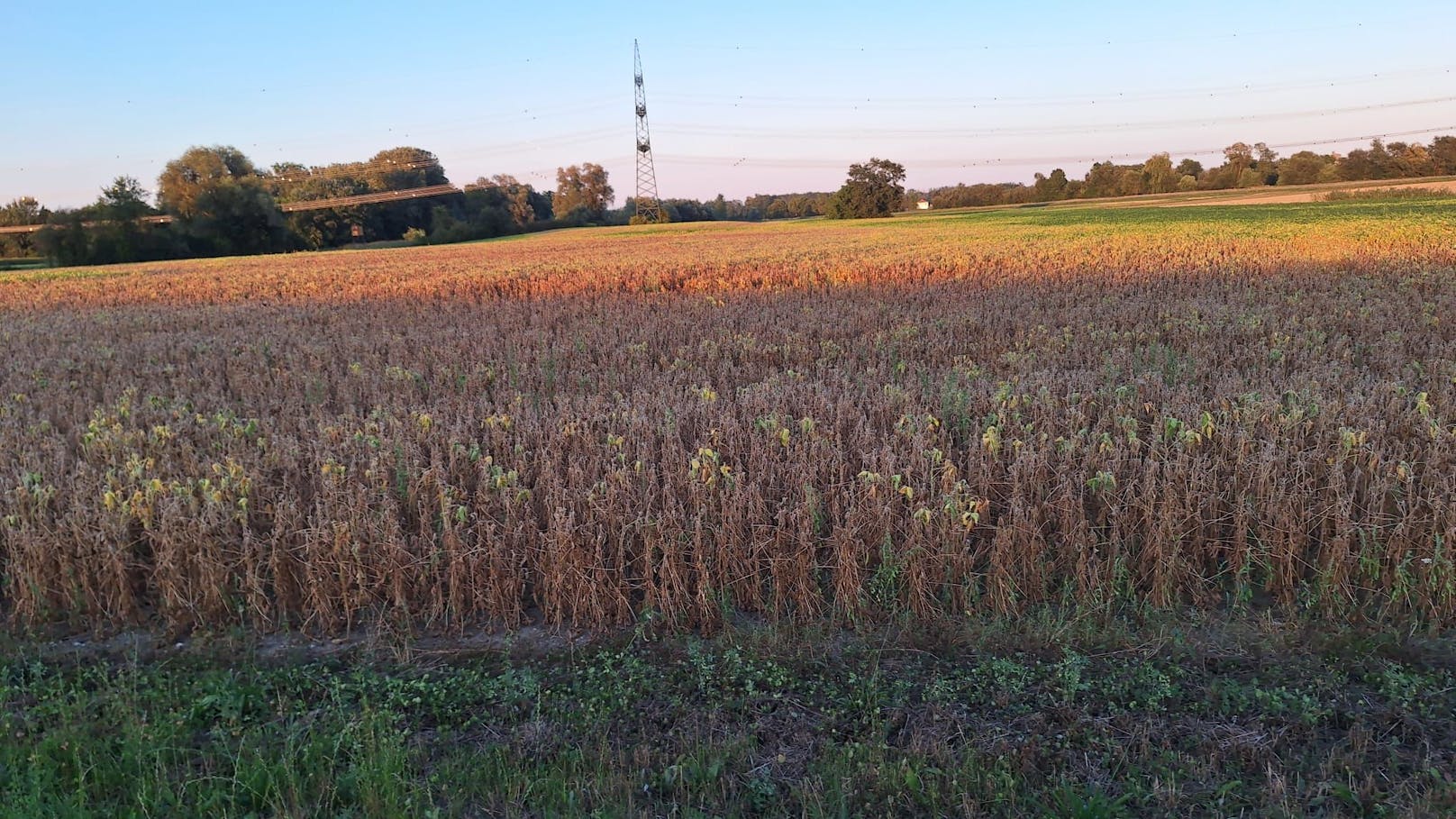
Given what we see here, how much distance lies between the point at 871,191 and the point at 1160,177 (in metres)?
39.2

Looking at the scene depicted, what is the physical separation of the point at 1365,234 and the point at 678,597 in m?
27.4

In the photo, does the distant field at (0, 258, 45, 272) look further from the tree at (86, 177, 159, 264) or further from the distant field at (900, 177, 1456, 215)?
the distant field at (900, 177, 1456, 215)

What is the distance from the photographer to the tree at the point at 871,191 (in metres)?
92.9

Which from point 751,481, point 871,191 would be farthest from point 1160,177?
point 751,481

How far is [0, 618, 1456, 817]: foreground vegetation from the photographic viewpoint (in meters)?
2.92

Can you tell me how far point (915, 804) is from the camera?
288 cm

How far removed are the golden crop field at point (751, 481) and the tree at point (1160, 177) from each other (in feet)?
346

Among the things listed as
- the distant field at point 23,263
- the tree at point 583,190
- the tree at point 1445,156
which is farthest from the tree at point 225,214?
the tree at point 1445,156

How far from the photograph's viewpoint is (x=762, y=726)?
11.1ft

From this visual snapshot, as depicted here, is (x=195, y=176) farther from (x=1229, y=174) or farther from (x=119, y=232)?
(x=1229, y=174)

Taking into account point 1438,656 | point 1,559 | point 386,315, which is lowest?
point 1438,656

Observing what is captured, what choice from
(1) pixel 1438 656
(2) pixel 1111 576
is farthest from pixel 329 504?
(1) pixel 1438 656

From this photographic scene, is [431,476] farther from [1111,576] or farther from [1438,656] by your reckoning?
[1438,656]

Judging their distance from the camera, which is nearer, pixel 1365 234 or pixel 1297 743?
pixel 1297 743
